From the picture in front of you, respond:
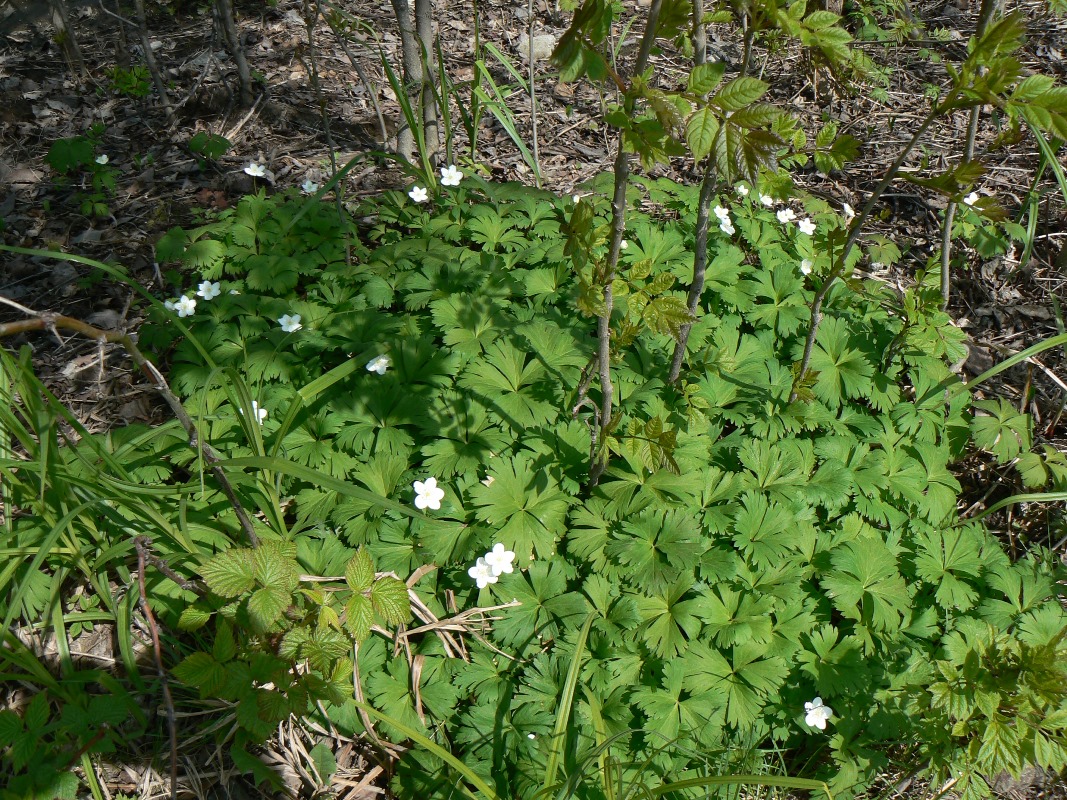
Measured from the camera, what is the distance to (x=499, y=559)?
8.35ft

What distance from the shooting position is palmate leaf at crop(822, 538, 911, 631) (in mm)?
2631

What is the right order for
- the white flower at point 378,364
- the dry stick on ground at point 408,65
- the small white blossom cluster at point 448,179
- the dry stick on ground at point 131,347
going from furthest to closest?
the small white blossom cluster at point 448,179 < the dry stick on ground at point 408,65 < the white flower at point 378,364 < the dry stick on ground at point 131,347

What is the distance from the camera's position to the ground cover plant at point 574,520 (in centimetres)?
215

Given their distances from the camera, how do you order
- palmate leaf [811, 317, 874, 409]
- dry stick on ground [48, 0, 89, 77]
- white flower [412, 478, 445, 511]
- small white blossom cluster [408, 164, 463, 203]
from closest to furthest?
white flower [412, 478, 445, 511] → palmate leaf [811, 317, 874, 409] → small white blossom cluster [408, 164, 463, 203] → dry stick on ground [48, 0, 89, 77]

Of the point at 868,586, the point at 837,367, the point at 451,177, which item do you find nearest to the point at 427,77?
the point at 451,177

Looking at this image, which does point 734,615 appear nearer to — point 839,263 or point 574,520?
point 574,520

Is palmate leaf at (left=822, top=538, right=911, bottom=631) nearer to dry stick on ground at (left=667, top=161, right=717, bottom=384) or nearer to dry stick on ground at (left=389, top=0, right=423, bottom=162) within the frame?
dry stick on ground at (left=667, top=161, right=717, bottom=384)

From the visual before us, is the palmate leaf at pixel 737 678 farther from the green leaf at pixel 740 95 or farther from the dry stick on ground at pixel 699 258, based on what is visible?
the green leaf at pixel 740 95

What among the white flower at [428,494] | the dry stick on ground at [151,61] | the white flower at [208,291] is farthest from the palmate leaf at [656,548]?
the dry stick on ground at [151,61]

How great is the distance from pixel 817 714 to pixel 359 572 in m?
1.62

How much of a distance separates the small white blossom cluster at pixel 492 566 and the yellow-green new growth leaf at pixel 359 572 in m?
0.44

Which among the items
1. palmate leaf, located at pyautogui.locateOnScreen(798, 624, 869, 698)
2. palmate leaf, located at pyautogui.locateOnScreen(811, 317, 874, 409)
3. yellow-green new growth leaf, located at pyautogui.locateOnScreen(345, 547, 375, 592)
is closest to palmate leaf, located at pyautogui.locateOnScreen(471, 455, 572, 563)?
yellow-green new growth leaf, located at pyautogui.locateOnScreen(345, 547, 375, 592)

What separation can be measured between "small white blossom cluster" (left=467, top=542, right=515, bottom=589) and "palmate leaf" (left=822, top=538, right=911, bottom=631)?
1.18 meters

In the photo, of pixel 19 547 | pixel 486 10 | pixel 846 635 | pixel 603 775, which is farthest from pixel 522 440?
pixel 486 10
